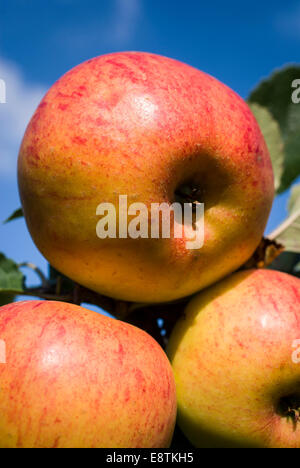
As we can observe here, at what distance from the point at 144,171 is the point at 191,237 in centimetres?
19

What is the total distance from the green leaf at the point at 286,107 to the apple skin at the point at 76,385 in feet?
2.67

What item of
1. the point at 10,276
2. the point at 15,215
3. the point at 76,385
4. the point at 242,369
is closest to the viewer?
the point at 76,385

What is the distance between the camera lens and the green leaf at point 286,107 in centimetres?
144

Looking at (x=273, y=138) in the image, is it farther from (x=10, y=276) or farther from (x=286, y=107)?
(x=10, y=276)

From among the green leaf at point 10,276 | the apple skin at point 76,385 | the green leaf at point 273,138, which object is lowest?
the apple skin at point 76,385

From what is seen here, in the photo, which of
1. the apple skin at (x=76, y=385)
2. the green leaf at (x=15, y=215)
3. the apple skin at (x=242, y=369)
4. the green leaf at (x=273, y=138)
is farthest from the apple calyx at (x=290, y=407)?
the green leaf at (x=15, y=215)

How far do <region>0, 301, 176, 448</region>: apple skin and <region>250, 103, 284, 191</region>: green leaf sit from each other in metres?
0.74

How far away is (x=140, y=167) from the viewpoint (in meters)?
0.89

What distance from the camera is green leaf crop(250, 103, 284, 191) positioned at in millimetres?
1377

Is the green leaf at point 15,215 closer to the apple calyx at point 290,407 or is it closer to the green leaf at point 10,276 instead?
the green leaf at point 10,276

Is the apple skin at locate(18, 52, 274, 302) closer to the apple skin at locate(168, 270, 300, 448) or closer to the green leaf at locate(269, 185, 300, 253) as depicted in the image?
the apple skin at locate(168, 270, 300, 448)

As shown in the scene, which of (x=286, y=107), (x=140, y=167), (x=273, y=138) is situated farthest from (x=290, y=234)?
(x=140, y=167)

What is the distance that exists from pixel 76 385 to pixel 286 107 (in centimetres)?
108
